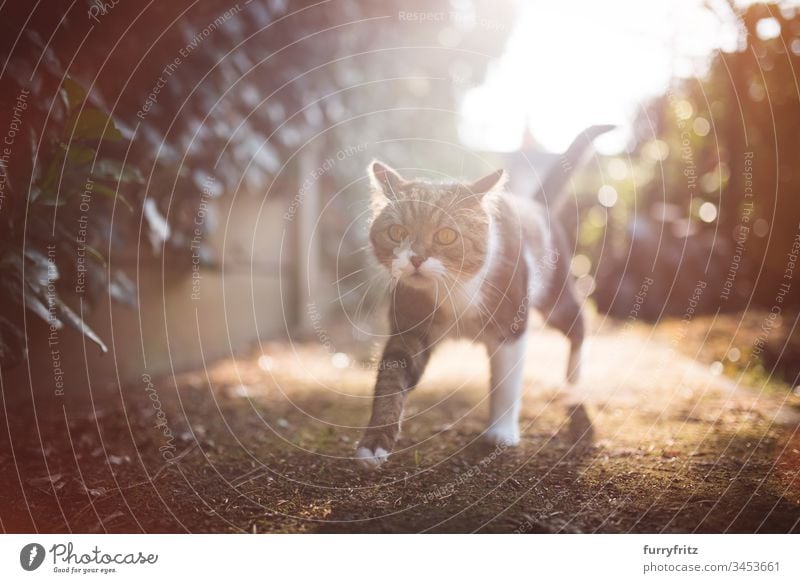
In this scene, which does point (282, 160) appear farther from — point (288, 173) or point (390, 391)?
point (390, 391)

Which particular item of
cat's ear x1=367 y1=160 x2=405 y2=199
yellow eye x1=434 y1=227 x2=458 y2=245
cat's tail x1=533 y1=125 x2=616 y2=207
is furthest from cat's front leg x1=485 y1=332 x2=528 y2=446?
cat's tail x1=533 y1=125 x2=616 y2=207

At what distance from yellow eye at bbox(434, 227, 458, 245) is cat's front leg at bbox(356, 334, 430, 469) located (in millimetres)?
263

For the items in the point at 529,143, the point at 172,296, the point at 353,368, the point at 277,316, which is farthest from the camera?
the point at 277,316

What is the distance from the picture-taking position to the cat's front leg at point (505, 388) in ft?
5.41

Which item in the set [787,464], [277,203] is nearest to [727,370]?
[787,464]

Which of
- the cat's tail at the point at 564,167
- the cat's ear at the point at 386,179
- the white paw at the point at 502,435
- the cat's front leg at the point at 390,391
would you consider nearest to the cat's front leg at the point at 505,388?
the white paw at the point at 502,435

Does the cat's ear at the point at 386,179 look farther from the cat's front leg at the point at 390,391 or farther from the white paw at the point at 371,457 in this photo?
the white paw at the point at 371,457

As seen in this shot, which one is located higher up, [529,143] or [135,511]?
[529,143]

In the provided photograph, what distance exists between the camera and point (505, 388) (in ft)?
5.47

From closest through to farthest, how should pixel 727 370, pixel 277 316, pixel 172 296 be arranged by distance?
pixel 727 370 → pixel 172 296 → pixel 277 316
